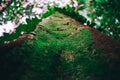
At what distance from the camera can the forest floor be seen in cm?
375

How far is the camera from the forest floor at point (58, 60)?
3.75 metres

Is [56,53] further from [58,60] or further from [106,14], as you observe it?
[106,14]

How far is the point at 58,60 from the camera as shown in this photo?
13.6 ft

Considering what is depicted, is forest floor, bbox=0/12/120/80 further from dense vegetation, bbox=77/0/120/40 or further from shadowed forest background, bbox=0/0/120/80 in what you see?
dense vegetation, bbox=77/0/120/40

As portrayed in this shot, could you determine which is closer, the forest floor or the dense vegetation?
the forest floor

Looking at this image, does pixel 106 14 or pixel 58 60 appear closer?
pixel 58 60

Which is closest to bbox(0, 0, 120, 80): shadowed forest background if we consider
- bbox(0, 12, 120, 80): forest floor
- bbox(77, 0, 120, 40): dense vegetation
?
bbox(0, 12, 120, 80): forest floor

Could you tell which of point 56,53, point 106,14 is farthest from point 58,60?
point 106,14

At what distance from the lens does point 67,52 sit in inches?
167

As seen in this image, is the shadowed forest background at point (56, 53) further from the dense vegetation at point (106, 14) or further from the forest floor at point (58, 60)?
the dense vegetation at point (106, 14)

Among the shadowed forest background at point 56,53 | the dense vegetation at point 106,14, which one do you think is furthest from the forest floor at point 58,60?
the dense vegetation at point 106,14

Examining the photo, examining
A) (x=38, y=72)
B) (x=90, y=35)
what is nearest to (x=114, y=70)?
(x=90, y=35)

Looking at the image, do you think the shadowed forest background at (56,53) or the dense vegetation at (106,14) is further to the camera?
the dense vegetation at (106,14)

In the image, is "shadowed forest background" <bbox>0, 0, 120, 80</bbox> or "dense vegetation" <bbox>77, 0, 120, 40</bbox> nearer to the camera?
"shadowed forest background" <bbox>0, 0, 120, 80</bbox>
